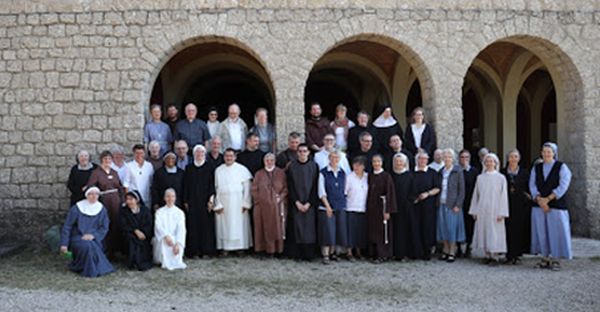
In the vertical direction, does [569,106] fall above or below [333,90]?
below

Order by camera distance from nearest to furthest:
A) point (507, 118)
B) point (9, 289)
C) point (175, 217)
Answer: point (9, 289) → point (175, 217) → point (507, 118)

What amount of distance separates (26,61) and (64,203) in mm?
1930

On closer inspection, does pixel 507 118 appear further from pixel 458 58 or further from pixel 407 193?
pixel 407 193

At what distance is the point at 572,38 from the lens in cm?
749

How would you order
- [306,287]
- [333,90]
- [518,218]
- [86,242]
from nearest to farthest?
[306,287], [86,242], [518,218], [333,90]

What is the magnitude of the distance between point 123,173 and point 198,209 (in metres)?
1.01

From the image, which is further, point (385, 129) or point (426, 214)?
point (385, 129)

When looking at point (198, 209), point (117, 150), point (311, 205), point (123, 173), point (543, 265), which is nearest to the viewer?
point (543, 265)

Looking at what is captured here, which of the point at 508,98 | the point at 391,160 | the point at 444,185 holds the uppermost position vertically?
the point at 508,98

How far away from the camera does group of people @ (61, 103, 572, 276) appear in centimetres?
598

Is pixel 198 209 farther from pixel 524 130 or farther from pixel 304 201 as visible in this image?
pixel 524 130

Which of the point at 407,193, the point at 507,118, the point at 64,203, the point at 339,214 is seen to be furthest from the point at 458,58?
the point at 64,203

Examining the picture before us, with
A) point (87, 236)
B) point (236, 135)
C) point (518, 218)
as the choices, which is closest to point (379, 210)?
point (518, 218)

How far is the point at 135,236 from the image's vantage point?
19.4ft
